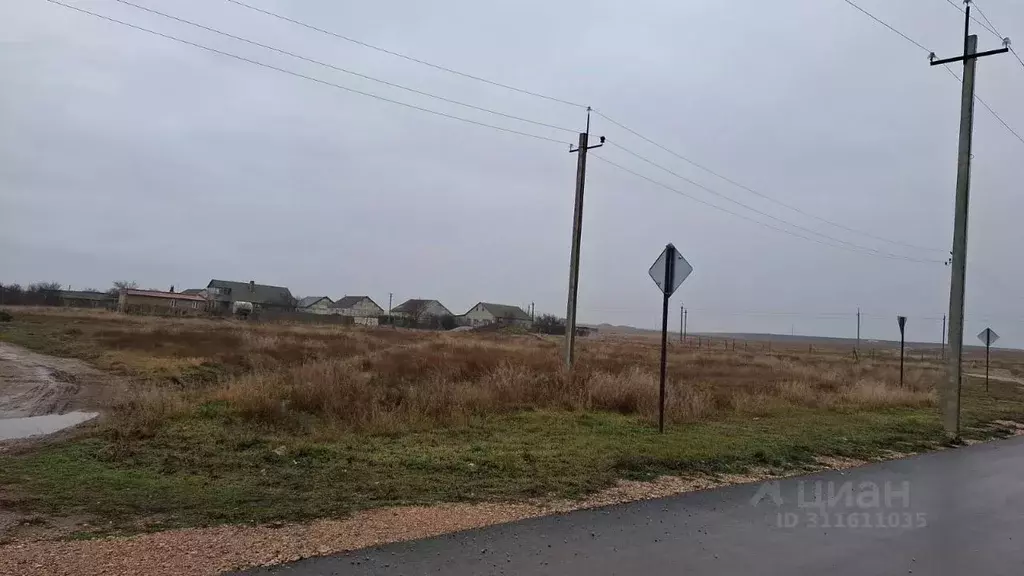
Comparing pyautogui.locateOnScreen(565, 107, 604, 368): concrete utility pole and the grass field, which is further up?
pyautogui.locateOnScreen(565, 107, 604, 368): concrete utility pole

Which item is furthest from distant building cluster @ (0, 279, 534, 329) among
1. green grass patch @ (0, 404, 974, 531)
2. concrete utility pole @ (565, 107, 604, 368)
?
green grass patch @ (0, 404, 974, 531)

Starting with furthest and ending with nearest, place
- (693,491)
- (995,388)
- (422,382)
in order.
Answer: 1. (995,388)
2. (422,382)
3. (693,491)

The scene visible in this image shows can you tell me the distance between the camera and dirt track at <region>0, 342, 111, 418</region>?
48.0 ft

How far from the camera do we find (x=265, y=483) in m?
7.57

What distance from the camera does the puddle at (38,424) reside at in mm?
11195

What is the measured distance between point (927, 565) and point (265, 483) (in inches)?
254

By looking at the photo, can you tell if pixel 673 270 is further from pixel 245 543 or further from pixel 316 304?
pixel 316 304

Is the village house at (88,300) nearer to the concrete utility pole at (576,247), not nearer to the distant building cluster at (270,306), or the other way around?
the distant building cluster at (270,306)

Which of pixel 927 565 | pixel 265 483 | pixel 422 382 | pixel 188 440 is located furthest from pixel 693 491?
pixel 422 382

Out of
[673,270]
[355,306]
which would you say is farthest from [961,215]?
[355,306]

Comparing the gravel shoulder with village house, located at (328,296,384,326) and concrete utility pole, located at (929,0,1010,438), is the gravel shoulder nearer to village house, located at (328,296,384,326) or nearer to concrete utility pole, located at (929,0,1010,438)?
concrete utility pole, located at (929,0,1010,438)

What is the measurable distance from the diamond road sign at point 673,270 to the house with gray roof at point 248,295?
102m

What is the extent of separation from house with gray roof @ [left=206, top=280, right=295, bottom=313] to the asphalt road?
107 m

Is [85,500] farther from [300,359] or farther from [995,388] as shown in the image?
[995,388]
